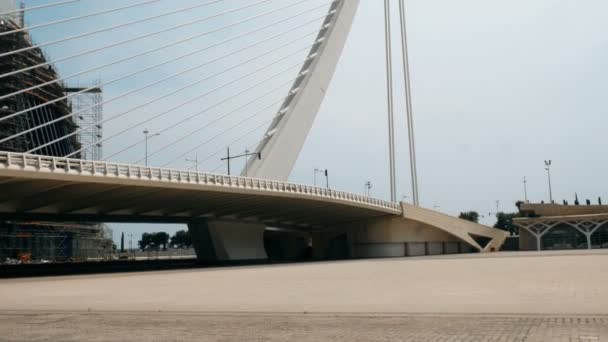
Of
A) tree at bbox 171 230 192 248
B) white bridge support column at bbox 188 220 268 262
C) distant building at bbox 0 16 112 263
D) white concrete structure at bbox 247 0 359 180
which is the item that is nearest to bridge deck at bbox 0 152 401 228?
white bridge support column at bbox 188 220 268 262

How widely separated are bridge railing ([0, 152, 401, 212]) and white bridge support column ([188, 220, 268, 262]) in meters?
7.82

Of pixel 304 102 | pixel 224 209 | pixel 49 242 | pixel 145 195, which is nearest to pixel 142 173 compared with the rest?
pixel 145 195

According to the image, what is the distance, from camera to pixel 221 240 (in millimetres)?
46406

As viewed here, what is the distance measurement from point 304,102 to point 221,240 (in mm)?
11685

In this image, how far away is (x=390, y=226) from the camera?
59062 mm

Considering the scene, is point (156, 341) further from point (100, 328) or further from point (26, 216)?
point (26, 216)

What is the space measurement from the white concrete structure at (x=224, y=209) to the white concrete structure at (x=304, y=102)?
6.33ft

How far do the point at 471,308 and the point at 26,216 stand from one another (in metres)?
31.3

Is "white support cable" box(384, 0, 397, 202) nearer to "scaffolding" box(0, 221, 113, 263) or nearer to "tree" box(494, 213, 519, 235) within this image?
"scaffolding" box(0, 221, 113, 263)

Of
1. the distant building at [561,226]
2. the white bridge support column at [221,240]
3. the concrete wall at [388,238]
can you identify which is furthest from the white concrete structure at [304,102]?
the distant building at [561,226]

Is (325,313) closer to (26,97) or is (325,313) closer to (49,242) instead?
(26,97)

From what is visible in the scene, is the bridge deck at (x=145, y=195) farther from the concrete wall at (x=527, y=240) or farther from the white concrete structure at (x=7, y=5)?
the concrete wall at (x=527, y=240)

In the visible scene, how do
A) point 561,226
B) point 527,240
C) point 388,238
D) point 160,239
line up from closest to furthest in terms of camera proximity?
point 388,238 → point 527,240 → point 561,226 → point 160,239

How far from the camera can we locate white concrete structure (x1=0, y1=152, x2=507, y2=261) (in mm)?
28484
